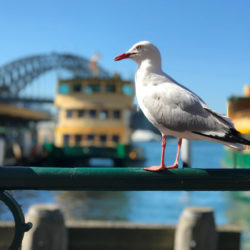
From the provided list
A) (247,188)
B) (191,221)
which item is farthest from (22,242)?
(191,221)

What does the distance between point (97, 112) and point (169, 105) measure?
79.3 feet

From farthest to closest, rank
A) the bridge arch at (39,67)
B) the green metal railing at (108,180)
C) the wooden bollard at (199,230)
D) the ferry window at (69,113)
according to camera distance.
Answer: the bridge arch at (39,67) → the ferry window at (69,113) → the wooden bollard at (199,230) → the green metal railing at (108,180)

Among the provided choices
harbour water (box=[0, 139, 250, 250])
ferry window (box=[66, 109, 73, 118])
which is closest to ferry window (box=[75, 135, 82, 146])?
ferry window (box=[66, 109, 73, 118])

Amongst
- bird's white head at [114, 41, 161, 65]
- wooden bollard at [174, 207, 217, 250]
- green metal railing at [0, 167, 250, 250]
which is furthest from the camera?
wooden bollard at [174, 207, 217, 250]

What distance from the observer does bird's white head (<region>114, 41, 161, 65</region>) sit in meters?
1.61

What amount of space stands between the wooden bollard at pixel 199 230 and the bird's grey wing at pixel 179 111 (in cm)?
439

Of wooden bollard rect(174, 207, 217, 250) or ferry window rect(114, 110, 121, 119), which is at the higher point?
ferry window rect(114, 110, 121, 119)

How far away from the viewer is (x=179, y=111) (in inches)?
60.3

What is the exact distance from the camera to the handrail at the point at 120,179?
1.24 m

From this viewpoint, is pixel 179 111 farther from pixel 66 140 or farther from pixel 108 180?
pixel 66 140

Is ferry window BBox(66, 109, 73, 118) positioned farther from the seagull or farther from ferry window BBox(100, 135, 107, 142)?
the seagull

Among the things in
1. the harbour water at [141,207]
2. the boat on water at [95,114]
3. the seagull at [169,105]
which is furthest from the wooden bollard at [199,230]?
the boat on water at [95,114]

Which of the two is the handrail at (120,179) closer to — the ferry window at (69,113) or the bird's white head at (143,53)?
the bird's white head at (143,53)

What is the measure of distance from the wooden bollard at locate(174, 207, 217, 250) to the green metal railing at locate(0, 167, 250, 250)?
4.53 metres
